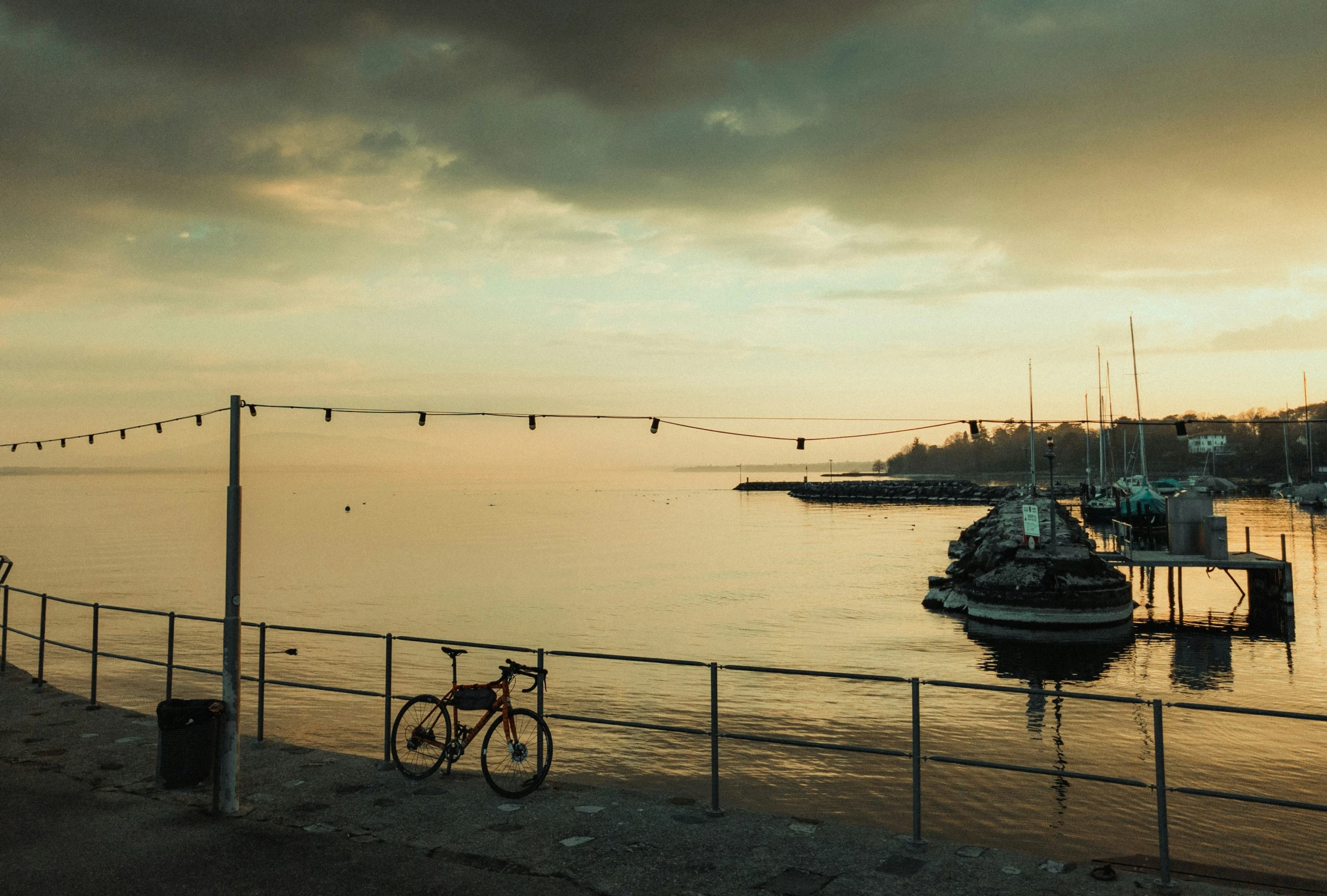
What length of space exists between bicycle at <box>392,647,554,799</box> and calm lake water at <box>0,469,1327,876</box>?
10.2 ft

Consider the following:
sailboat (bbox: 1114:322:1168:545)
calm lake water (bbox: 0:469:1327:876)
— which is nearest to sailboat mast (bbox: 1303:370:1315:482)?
sailboat (bbox: 1114:322:1168:545)

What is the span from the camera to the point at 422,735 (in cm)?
947

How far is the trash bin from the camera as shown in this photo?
8.88 m

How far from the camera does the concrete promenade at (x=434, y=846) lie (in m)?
6.66

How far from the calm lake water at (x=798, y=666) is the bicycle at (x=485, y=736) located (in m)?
3.12

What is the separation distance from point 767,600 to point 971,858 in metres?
39.3

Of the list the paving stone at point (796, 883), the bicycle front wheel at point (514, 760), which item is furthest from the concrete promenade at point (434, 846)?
the bicycle front wheel at point (514, 760)

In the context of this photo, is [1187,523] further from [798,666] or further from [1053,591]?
[798,666]

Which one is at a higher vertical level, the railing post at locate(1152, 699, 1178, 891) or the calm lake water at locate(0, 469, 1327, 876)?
the railing post at locate(1152, 699, 1178, 891)

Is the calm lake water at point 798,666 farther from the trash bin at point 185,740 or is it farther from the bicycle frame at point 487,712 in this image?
the trash bin at point 185,740

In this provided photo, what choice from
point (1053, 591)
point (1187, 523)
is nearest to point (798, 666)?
point (1053, 591)

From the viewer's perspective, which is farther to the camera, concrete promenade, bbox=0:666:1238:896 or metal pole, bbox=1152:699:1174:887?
concrete promenade, bbox=0:666:1238:896

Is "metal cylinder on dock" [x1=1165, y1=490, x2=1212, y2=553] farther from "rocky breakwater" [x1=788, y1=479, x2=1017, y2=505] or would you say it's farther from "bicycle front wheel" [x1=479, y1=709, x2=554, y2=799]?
"rocky breakwater" [x1=788, y1=479, x2=1017, y2=505]

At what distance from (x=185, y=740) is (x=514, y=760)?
3.38 m
